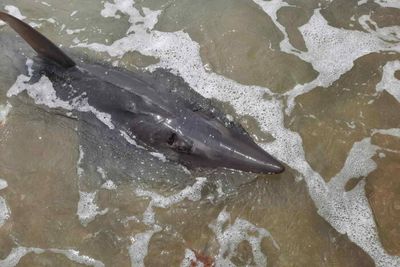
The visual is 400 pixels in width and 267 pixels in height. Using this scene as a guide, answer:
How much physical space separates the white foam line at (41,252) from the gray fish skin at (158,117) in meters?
1.54

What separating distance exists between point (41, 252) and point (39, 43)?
265 cm

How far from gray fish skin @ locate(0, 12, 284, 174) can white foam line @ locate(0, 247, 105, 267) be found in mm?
1538

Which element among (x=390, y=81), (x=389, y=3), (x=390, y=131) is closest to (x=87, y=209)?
(x=390, y=131)

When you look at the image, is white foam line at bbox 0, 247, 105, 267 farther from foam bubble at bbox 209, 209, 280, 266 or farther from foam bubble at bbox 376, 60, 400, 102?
foam bubble at bbox 376, 60, 400, 102

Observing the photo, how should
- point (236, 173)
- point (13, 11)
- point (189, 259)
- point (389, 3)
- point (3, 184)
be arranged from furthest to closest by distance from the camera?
point (13, 11) < point (389, 3) < point (3, 184) < point (236, 173) < point (189, 259)

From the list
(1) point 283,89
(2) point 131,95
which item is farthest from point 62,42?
(1) point 283,89

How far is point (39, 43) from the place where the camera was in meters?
5.44

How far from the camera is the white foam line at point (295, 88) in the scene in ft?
16.2

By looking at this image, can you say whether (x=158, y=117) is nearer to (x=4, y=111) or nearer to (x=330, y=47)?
(x=4, y=111)

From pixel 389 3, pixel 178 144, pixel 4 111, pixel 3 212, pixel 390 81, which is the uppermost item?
pixel 389 3

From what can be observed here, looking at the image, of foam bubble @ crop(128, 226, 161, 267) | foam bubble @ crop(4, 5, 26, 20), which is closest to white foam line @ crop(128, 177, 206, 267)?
foam bubble @ crop(128, 226, 161, 267)

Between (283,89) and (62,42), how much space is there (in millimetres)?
3615

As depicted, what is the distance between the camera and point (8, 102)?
19.9 feet

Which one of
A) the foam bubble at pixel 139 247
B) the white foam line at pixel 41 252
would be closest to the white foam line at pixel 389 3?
the foam bubble at pixel 139 247
